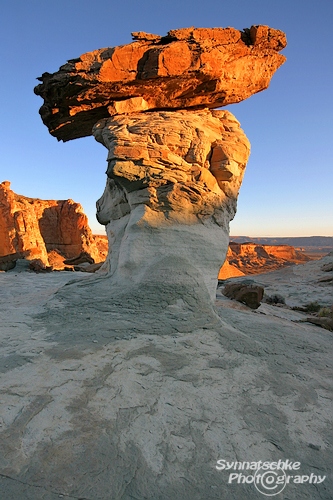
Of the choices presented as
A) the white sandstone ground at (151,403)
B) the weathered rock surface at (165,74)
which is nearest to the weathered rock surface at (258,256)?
the weathered rock surface at (165,74)

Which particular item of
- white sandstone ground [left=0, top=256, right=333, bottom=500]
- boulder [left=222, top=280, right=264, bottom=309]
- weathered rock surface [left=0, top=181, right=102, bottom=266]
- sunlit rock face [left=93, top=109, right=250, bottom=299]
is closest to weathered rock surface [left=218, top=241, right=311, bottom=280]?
weathered rock surface [left=0, top=181, right=102, bottom=266]

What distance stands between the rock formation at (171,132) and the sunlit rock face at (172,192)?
0.01 meters

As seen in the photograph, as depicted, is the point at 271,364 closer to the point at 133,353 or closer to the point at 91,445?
the point at 133,353

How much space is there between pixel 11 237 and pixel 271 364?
21.7 metres

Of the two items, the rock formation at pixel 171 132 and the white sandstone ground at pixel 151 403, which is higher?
the rock formation at pixel 171 132

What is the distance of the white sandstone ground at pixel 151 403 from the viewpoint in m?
1.40

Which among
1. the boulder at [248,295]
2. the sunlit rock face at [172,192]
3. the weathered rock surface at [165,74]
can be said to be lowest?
the boulder at [248,295]

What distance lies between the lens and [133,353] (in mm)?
2535

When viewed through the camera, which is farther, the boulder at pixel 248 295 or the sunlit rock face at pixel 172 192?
the boulder at pixel 248 295

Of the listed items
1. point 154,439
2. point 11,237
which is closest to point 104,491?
point 154,439

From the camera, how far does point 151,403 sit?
6.28 feet

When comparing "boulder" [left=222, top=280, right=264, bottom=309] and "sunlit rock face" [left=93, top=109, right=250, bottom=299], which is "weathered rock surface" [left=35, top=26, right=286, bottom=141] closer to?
"sunlit rock face" [left=93, top=109, right=250, bottom=299]

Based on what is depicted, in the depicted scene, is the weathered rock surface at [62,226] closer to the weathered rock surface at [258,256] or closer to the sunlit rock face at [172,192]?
the weathered rock surface at [258,256]

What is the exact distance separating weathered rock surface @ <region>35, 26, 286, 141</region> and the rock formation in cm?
1
